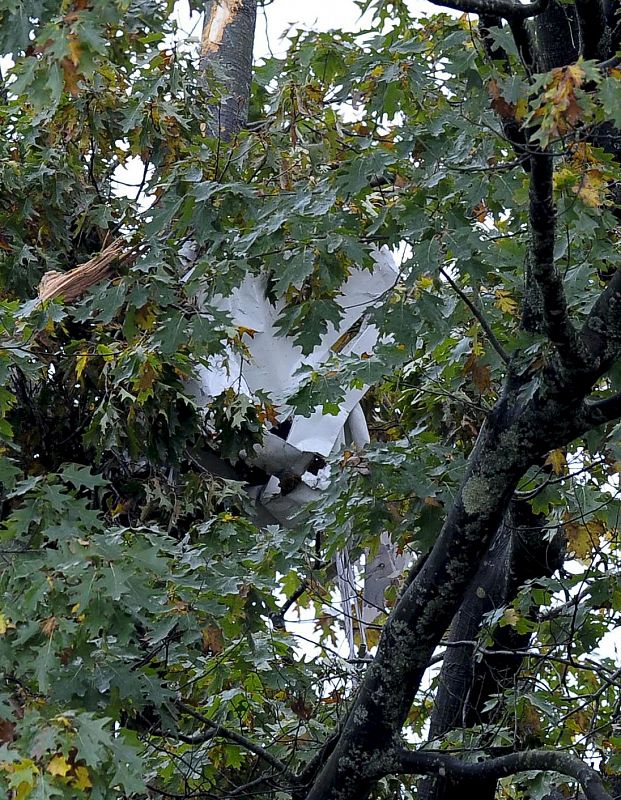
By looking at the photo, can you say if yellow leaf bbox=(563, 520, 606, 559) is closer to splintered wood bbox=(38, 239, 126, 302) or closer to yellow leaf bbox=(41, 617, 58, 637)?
yellow leaf bbox=(41, 617, 58, 637)

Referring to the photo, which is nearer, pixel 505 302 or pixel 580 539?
pixel 505 302

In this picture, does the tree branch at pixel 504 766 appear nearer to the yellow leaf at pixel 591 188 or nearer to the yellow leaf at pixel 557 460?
the yellow leaf at pixel 557 460

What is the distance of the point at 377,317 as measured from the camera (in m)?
3.63

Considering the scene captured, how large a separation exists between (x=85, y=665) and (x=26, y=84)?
1543mm

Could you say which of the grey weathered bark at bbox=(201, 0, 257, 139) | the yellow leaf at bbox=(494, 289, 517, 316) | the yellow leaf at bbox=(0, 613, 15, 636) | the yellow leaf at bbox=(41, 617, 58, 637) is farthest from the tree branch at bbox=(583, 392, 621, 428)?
the grey weathered bark at bbox=(201, 0, 257, 139)

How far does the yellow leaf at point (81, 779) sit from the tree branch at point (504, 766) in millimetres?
1289

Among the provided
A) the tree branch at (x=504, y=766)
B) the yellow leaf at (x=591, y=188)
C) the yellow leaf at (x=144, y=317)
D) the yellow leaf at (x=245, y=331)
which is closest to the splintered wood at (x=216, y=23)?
the yellow leaf at (x=245, y=331)

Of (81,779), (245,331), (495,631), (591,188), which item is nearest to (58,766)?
(81,779)

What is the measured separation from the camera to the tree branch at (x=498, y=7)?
2.66 m

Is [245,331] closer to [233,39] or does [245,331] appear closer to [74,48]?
[233,39]

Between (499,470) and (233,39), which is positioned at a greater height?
(233,39)

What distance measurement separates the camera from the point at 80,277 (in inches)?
187

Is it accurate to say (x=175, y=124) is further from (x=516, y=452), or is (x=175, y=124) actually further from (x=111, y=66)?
(x=516, y=452)

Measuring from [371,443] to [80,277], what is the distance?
1396mm
